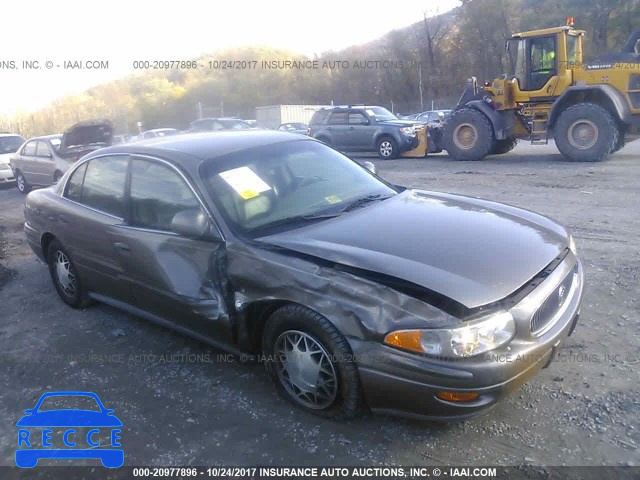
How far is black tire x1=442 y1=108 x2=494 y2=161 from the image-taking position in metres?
14.0

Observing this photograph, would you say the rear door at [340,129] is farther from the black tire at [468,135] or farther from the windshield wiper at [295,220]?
the windshield wiper at [295,220]

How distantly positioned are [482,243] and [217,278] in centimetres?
158

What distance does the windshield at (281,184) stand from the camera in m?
3.59

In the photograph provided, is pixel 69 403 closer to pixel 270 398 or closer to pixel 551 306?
pixel 270 398

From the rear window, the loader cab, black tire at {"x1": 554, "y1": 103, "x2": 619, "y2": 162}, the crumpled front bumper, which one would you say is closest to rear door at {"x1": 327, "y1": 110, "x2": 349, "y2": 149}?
the rear window

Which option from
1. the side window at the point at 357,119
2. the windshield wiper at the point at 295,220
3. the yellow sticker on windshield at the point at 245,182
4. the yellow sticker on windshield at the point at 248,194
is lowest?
the windshield wiper at the point at 295,220

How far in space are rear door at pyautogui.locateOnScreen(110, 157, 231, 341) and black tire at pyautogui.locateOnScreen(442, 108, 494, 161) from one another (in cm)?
1142

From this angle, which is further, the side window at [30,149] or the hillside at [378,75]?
the hillside at [378,75]

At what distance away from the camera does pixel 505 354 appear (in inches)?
105

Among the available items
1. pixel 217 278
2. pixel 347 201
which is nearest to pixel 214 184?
pixel 217 278

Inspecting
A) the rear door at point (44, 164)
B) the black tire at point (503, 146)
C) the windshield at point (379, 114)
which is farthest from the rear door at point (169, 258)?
the windshield at point (379, 114)

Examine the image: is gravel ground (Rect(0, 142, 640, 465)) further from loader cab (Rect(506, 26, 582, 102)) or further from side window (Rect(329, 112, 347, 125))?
side window (Rect(329, 112, 347, 125))

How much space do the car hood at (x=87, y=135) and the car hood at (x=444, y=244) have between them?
1004 cm

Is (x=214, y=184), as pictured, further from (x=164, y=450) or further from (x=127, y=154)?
(x=164, y=450)
